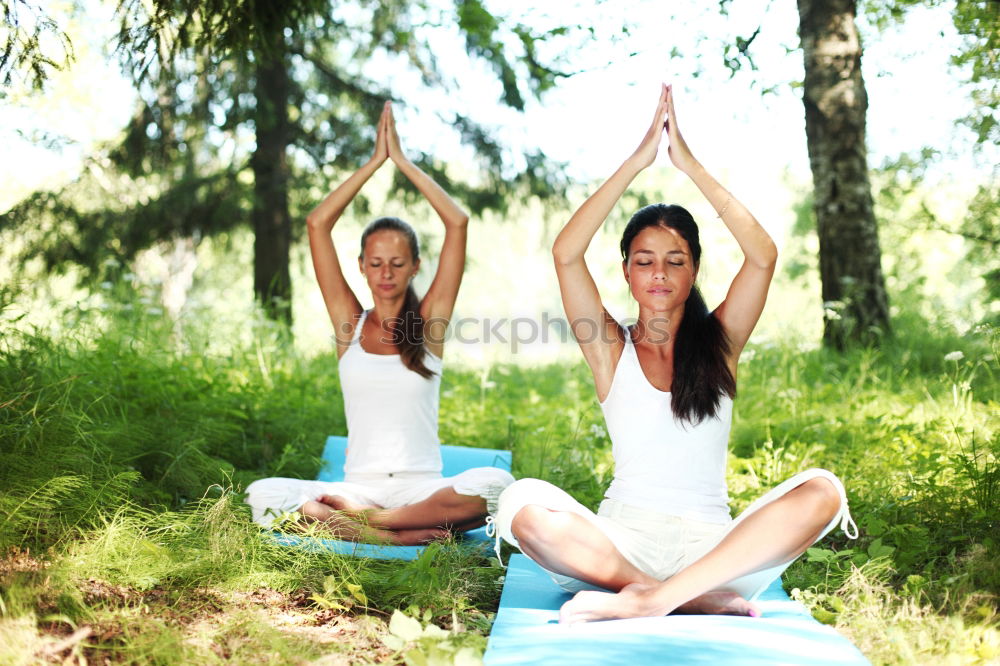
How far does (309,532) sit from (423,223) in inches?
225

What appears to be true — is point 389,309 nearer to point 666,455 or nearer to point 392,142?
point 392,142

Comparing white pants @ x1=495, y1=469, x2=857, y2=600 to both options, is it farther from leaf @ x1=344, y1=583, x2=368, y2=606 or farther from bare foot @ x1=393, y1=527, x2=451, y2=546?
bare foot @ x1=393, y1=527, x2=451, y2=546

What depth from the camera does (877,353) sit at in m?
5.18

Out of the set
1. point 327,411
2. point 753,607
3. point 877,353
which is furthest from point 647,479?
point 877,353

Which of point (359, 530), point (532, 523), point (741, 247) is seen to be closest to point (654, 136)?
point (741, 247)

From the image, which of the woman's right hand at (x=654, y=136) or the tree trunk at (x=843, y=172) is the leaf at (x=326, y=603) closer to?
the woman's right hand at (x=654, y=136)

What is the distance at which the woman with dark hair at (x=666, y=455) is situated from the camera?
229cm

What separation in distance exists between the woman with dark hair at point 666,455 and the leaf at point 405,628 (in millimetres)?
425

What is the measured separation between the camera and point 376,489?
337 cm

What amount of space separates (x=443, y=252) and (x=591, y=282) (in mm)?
1048

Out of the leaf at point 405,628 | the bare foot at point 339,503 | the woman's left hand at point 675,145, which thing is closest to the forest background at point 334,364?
Answer: the leaf at point 405,628

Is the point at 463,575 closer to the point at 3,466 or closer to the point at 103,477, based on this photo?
the point at 103,477

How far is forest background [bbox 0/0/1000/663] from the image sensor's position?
2469mm

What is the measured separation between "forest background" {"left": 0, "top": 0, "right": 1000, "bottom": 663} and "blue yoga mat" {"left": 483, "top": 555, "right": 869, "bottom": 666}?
0.45 ft
